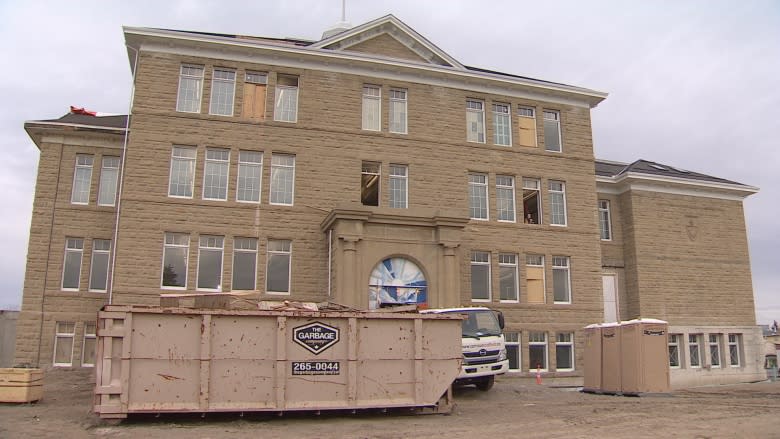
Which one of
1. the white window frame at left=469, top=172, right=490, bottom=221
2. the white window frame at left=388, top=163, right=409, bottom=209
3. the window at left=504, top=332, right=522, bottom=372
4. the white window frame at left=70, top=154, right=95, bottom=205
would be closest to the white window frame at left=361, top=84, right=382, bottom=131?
the white window frame at left=388, top=163, right=409, bottom=209

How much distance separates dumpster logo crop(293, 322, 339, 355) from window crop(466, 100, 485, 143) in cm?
1509

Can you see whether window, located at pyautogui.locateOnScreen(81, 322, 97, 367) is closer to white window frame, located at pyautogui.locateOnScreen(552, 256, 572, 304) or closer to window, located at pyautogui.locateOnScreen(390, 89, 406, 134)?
window, located at pyautogui.locateOnScreen(390, 89, 406, 134)

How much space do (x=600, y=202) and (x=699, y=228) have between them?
15.8 feet

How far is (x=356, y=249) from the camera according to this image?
21.5 meters

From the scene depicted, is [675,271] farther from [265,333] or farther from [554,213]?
[265,333]

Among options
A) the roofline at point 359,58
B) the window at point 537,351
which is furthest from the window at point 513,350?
the roofline at point 359,58

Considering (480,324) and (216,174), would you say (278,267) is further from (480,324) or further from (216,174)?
(480,324)

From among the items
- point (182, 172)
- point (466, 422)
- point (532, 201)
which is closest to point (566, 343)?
point (532, 201)

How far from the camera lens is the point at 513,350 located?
2511 centimetres

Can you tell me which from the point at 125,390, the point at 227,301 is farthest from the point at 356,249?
the point at 125,390

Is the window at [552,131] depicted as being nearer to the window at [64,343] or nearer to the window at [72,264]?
the window at [72,264]

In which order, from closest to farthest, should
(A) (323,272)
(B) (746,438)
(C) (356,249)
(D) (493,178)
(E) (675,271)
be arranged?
1. (B) (746,438)
2. (C) (356,249)
3. (A) (323,272)
4. (D) (493,178)
5. (E) (675,271)

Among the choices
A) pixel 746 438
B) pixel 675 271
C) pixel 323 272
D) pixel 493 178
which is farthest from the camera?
pixel 675 271

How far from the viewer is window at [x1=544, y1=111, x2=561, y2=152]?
90.0 ft
